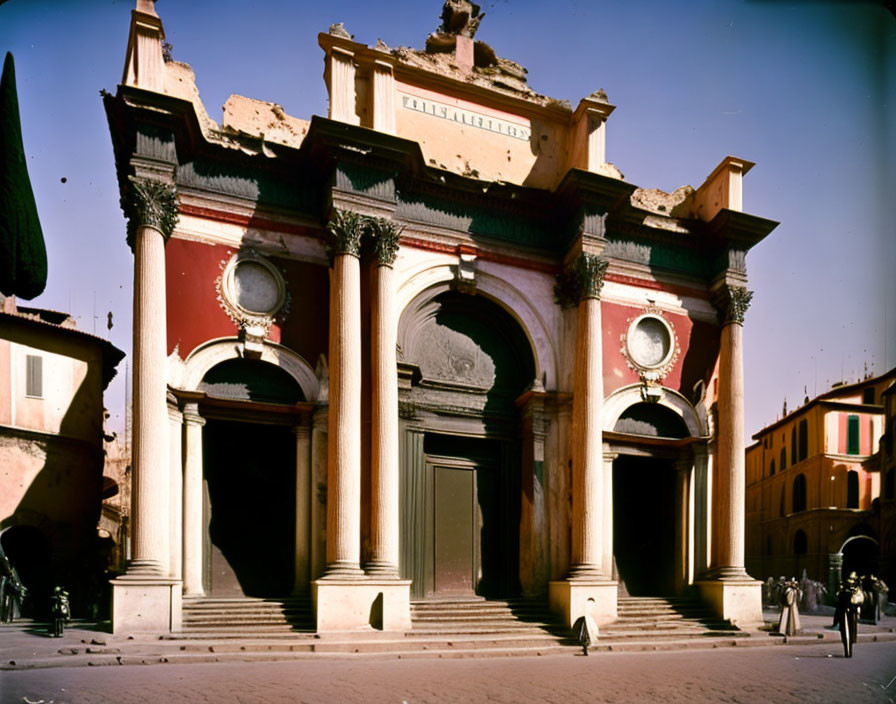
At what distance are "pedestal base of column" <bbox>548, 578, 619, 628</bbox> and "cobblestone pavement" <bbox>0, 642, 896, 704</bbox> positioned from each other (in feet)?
6.34

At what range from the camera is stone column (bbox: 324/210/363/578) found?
450 inches

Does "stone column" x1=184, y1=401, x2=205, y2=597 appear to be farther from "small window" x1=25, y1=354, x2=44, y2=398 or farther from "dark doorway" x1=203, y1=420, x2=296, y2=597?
"small window" x1=25, y1=354, x2=44, y2=398

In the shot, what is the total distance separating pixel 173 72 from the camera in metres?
12.4

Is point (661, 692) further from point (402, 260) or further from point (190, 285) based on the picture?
point (190, 285)

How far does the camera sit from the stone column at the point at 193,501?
11531 millimetres

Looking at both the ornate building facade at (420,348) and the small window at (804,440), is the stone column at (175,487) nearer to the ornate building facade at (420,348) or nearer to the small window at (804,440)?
the ornate building facade at (420,348)

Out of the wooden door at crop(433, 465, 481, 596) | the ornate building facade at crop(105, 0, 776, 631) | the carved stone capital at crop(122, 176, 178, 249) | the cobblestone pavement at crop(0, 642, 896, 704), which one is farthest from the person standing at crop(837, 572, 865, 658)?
the carved stone capital at crop(122, 176, 178, 249)

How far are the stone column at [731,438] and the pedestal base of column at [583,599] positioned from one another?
2874 millimetres

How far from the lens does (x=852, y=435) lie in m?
34.6

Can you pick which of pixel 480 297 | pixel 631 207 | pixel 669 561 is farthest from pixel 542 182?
pixel 669 561

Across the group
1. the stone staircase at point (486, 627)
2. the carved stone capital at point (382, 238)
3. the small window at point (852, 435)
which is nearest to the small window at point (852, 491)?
the small window at point (852, 435)

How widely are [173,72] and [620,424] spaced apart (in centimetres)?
1078

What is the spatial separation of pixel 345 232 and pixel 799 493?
3254cm

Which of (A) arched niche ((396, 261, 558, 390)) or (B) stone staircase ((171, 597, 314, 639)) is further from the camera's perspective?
(A) arched niche ((396, 261, 558, 390))
